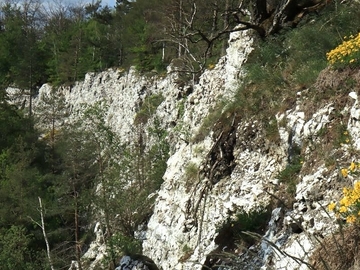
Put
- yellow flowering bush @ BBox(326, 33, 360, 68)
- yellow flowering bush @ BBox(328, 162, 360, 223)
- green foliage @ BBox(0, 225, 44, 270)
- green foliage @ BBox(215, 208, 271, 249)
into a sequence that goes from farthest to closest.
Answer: green foliage @ BBox(0, 225, 44, 270) < green foliage @ BBox(215, 208, 271, 249) < yellow flowering bush @ BBox(326, 33, 360, 68) < yellow flowering bush @ BBox(328, 162, 360, 223)

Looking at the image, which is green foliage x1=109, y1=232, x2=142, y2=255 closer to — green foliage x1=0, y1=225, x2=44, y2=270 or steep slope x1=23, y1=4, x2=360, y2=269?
steep slope x1=23, y1=4, x2=360, y2=269

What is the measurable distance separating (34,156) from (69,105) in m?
14.0

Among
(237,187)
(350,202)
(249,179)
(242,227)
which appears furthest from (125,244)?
(350,202)

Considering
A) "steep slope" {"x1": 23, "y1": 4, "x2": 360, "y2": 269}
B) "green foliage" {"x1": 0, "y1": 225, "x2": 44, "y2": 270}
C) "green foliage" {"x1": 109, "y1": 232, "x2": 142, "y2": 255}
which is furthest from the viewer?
"green foliage" {"x1": 0, "y1": 225, "x2": 44, "y2": 270}

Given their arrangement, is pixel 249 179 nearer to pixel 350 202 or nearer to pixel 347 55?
pixel 347 55

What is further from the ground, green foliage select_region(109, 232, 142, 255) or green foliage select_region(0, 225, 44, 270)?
green foliage select_region(109, 232, 142, 255)

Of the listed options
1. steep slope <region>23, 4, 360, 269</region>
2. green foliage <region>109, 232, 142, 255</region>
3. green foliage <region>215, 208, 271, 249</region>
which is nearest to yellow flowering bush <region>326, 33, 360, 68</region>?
steep slope <region>23, 4, 360, 269</region>

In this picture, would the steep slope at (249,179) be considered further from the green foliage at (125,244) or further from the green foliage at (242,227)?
the green foliage at (125,244)

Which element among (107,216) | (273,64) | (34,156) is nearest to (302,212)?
(273,64)

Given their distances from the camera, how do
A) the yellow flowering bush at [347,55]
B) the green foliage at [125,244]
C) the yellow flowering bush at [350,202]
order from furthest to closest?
the green foliage at [125,244]
the yellow flowering bush at [347,55]
the yellow flowering bush at [350,202]

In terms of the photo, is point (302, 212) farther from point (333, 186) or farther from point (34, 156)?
point (34, 156)

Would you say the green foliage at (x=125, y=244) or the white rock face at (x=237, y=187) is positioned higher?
the white rock face at (x=237, y=187)

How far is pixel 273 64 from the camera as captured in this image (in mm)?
9375

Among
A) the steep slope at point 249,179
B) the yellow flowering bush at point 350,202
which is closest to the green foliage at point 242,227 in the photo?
the steep slope at point 249,179
